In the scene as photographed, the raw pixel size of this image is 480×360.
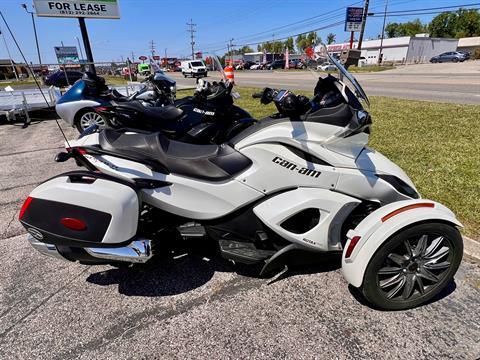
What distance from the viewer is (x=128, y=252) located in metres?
2.10

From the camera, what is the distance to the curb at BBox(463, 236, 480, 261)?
2.71 meters

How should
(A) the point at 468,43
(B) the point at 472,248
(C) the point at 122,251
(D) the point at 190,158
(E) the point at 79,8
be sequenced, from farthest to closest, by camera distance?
1. (A) the point at 468,43
2. (E) the point at 79,8
3. (B) the point at 472,248
4. (D) the point at 190,158
5. (C) the point at 122,251

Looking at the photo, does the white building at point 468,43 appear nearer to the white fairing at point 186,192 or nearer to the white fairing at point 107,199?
the white fairing at point 186,192

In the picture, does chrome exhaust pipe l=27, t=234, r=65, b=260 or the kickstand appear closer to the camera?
chrome exhaust pipe l=27, t=234, r=65, b=260

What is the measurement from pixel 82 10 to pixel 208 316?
14.1m

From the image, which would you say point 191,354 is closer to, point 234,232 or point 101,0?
point 234,232

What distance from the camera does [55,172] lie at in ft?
17.0

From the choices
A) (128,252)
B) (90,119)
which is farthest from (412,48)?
(128,252)

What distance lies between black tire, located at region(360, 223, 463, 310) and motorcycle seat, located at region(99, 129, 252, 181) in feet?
3.56

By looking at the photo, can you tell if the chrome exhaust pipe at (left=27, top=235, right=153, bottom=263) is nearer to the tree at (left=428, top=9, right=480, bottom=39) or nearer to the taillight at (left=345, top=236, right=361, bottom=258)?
the taillight at (left=345, top=236, right=361, bottom=258)

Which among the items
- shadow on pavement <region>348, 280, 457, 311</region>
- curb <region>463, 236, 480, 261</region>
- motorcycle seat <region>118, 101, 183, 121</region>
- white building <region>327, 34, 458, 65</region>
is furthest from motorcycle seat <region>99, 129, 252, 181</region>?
white building <region>327, 34, 458, 65</region>

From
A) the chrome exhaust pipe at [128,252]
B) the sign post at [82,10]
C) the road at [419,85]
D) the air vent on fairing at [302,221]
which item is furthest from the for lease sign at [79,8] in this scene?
the air vent on fairing at [302,221]

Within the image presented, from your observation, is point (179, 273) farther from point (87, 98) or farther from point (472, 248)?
point (87, 98)

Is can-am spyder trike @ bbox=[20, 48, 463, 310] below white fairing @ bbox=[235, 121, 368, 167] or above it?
below
